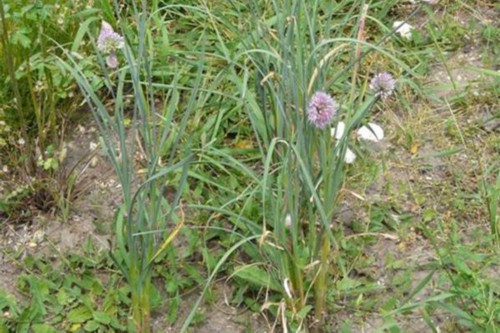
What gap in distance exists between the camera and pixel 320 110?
1975 mm

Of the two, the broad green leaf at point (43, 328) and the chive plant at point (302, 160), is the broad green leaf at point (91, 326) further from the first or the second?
the chive plant at point (302, 160)

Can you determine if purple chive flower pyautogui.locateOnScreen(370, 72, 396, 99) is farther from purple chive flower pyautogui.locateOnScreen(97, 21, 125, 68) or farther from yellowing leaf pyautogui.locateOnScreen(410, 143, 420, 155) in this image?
yellowing leaf pyautogui.locateOnScreen(410, 143, 420, 155)

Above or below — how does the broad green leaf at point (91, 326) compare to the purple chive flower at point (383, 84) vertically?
Answer: below

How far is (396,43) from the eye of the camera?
128 inches

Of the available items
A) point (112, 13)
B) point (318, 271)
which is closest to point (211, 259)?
point (318, 271)

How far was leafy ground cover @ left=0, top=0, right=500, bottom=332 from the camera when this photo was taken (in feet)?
6.93

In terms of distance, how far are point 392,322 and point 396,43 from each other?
54.8 inches

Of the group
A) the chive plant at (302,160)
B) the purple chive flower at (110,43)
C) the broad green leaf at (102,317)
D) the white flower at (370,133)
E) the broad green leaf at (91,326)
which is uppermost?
the purple chive flower at (110,43)

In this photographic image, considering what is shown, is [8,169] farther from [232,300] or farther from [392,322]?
[392,322]

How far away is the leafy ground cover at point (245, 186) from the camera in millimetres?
2111

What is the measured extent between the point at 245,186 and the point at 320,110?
702mm

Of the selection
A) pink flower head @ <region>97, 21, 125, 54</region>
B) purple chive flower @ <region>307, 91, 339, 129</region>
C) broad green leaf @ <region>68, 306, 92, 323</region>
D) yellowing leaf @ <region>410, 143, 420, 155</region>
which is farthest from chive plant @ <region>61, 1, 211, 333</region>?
yellowing leaf @ <region>410, 143, 420, 155</region>

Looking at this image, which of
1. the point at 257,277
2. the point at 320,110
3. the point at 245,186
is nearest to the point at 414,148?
the point at 245,186

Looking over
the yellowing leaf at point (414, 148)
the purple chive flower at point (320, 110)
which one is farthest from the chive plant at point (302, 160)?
the yellowing leaf at point (414, 148)
